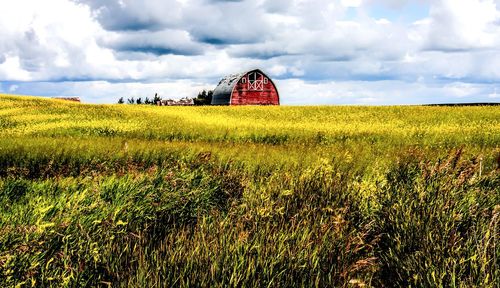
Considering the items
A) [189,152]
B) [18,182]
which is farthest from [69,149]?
[18,182]

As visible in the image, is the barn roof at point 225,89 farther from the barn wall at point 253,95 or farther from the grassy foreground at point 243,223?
the grassy foreground at point 243,223

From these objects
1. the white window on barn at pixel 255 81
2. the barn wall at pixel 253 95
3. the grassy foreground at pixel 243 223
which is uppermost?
the white window on barn at pixel 255 81

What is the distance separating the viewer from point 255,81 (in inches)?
2343

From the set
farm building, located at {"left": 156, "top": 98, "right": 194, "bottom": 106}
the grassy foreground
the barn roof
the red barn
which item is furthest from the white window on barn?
the grassy foreground

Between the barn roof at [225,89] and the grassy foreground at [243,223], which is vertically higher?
the barn roof at [225,89]

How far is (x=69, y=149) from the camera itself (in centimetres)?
1441

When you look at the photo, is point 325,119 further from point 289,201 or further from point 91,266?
point 91,266

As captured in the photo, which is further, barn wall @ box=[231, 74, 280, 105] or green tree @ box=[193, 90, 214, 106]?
green tree @ box=[193, 90, 214, 106]

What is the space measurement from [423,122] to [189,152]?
2201 centimetres

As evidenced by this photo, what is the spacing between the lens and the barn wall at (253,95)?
57812 millimetres

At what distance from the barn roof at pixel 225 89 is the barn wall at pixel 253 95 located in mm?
728

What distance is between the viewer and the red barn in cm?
5785

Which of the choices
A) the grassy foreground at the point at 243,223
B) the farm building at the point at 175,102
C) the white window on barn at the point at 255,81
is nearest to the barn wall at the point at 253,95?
the white window on barn at the point at 255,81

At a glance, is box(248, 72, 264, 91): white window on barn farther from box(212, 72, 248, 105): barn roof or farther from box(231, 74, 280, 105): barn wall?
box(212, 72, 248, 105): barn roof
